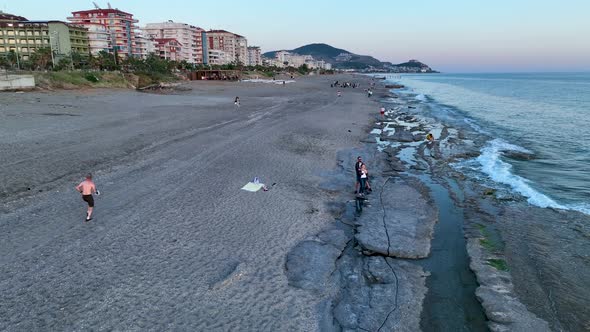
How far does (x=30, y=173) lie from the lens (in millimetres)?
15539

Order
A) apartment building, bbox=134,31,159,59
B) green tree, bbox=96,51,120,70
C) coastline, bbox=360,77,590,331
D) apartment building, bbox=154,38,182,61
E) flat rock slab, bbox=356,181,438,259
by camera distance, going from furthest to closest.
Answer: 1. apartment building, bbox=154,38,182,61
2. apartment building, bbox=134,31,159,59
3. green tree, bbox=96,51,120,70
4. flat rock slab, bbox=356,181,438,259
5. coastline, bbox=360,77,590,331

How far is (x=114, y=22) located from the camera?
11181 centimetres

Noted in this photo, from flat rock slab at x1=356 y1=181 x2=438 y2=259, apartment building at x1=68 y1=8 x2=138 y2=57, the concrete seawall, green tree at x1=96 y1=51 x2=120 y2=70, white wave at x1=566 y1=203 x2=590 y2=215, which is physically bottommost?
white wave at x1=566 y1=203 x2=590 y2=215

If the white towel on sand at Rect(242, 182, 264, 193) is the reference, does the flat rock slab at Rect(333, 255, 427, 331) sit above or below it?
below

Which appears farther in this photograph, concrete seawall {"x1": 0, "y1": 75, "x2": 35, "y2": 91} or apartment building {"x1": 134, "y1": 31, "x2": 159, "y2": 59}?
apartment building {"x1": 134, "y1": 31, "x2": 159, "y2": 59}

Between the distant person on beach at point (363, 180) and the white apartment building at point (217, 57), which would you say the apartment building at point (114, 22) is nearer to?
the white apartment building at point (217, 57)

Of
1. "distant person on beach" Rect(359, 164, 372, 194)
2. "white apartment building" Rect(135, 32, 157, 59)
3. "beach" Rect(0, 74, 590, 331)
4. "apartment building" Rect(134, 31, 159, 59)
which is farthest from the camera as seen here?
"white apartment building" Rect(135, 32, 157, 59)

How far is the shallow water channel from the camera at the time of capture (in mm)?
7977

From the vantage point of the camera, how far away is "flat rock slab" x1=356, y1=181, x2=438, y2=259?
11008mm

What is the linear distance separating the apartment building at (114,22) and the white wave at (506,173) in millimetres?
111453

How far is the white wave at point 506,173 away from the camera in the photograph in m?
15.3

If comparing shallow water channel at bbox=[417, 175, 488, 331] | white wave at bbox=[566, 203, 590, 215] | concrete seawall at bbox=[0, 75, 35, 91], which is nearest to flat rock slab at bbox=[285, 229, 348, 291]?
shallow water channel at bbox=[417, 175, 488, 331]

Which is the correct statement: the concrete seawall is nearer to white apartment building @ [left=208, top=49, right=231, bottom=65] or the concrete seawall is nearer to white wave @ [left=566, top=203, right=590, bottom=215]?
white wave @ [left=566, top=203, right=590, bottom=215]

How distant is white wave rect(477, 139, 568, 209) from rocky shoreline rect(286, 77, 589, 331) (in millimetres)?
1181
